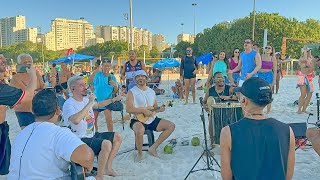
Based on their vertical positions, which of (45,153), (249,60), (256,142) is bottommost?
(45,153)

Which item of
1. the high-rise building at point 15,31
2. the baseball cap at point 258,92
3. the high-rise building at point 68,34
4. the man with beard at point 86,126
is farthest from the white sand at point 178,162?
the high-rise building at point 15,31

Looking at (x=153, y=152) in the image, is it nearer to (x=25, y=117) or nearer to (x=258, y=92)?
(x=25, y=117)

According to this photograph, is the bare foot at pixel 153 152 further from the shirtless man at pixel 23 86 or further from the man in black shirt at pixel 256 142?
the man in black shirt at pixel 256 142

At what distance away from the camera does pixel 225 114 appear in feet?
16.7

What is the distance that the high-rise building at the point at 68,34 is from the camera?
111312 mm

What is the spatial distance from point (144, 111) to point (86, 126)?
4.26ft

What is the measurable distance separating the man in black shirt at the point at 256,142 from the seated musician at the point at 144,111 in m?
3.25

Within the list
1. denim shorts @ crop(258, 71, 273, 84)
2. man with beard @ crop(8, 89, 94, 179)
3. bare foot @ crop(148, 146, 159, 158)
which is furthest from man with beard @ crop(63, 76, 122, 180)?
denim shorts @ crop(258, 71, 273, 84)

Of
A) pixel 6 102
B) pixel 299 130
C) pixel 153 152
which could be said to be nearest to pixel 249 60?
pixel 299 130

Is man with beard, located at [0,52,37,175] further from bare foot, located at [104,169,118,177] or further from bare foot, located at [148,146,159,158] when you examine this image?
bare foot, located at [148,146,159,158]

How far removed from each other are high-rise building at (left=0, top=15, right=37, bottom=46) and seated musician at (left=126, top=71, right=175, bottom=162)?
117695mm

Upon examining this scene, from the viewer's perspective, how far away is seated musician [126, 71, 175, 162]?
5457mm

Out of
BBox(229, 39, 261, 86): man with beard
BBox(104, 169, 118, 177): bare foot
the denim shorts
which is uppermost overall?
BBox(229, 39, 261, 86): man with beard

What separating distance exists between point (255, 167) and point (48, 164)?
52.1 inches
